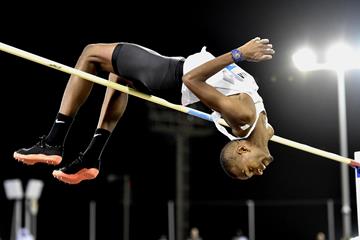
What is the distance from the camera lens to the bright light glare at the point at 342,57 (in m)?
12.3

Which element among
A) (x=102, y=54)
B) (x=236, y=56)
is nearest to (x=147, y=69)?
(x=102, y=54)

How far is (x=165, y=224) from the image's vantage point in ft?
68.8

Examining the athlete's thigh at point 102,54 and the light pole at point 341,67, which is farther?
the light pole at point 341,67

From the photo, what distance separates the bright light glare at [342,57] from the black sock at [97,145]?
731 cm

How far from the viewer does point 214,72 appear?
4.99 metres

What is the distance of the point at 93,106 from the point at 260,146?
72.6ft

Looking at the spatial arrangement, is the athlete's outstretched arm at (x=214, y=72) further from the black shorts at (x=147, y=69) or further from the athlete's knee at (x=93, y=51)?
the athlete's knee at (x=93, y=51)

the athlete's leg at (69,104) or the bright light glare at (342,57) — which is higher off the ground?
the bright light glare at (342,57)

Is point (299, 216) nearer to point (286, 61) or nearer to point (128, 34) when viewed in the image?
point (286, 61)

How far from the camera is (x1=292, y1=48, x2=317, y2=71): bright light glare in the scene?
42.3 ft

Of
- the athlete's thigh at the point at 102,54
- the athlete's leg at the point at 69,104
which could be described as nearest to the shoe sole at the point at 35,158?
the athlete's leg at the point at 69,104

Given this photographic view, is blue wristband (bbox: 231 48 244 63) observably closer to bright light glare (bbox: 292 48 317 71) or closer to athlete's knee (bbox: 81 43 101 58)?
athlete's knee (bbox: 81 43 101 58)

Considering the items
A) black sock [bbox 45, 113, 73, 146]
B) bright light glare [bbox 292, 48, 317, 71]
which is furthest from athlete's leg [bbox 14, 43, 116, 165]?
bright light glare [bbox 292, 48, 317, 71]

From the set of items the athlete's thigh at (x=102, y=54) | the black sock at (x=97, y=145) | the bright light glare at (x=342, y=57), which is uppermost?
the bright light glare at (x=342, y=57)
